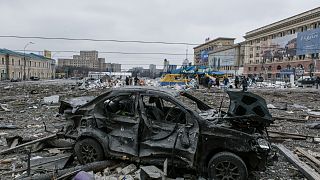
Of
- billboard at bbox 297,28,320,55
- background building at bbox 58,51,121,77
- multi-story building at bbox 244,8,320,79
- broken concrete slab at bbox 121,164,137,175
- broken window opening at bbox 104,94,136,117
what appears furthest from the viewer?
background building at bbox 58,51,121,77

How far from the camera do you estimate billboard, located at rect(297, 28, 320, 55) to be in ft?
221

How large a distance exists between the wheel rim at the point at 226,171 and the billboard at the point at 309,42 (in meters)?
70.0

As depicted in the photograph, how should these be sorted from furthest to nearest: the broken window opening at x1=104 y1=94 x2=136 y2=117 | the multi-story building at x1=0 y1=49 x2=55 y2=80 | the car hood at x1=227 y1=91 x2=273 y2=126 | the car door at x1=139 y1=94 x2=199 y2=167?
the multi-story building at x1=0 y1=49 x2=55 y2=80, the broken window opening at x1=104 y1=94 x2=136 y2=117, the car hood at x1=227 y1=91 x2=273 y2=126, the car door at x1=139 y1=94 x2=199 y2=167

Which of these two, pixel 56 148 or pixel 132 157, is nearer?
pixel 132 157

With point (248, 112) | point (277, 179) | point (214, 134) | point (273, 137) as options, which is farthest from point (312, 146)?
point (214, 134)

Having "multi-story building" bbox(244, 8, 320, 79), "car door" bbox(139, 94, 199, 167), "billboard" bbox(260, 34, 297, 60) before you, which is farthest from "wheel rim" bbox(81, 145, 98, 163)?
"billboard" bbox(260, 34, 297, 60)

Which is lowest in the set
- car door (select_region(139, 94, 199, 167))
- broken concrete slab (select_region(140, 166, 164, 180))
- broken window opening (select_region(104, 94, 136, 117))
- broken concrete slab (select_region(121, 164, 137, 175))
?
broken concrete slab (select_region(121, 164, 137, 175))

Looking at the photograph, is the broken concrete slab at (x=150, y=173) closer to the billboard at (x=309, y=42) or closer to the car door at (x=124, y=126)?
the car door at (x=124, y=126)

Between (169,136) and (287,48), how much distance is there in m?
81.7

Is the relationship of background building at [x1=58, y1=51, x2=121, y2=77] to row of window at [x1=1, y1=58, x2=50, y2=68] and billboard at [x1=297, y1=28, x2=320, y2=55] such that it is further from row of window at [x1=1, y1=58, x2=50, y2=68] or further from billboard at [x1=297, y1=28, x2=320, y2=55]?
billboard at [x1=297, y1=28, x2=320, y2=55]

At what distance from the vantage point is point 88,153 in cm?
608

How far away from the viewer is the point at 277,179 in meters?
5.85

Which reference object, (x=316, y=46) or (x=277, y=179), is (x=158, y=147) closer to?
(x=277, y=179)

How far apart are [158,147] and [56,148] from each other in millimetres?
3177
